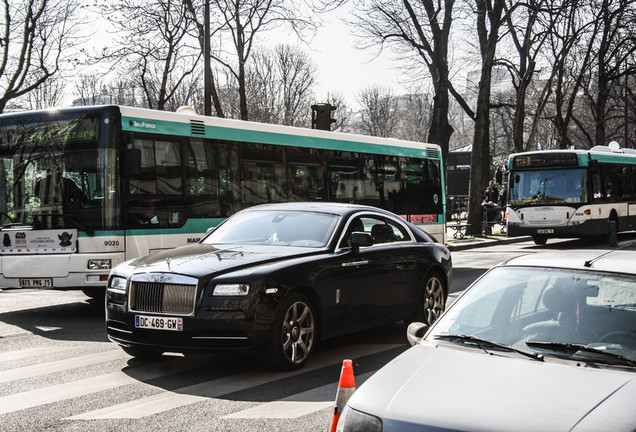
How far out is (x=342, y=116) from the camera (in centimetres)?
7931

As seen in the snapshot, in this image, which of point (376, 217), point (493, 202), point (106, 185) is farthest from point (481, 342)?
point (493, 202)

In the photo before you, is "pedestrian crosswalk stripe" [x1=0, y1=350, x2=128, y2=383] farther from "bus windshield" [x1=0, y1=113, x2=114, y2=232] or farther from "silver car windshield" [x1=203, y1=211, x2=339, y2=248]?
"bus windshield" [x1=0, y1=113, x2=114, y2=232]

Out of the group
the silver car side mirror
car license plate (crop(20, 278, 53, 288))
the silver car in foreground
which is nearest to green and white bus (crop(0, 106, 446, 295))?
car license plate (crop(20, 278, 53, 288))

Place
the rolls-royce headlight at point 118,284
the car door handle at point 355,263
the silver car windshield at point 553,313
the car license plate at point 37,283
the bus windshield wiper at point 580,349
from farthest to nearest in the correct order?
the car license plate at point 37,283 < the car door handle at point 355,263 < the rolls-royce headlight at point 118,284 < the silver car windshield at point 553,313 < the bus windshield wiper at point 580,349

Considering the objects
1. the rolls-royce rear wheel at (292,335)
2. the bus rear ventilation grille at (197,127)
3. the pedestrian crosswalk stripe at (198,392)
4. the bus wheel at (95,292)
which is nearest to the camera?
the pedestrian crosswalk stripe at (198,392)

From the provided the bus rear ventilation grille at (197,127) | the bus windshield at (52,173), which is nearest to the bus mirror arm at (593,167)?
the bus rear ventilation grille at (197,127)

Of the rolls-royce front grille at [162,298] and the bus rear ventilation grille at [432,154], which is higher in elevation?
the bus rear ventilation grille at [432,154]

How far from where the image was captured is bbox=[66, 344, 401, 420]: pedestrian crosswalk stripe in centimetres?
572

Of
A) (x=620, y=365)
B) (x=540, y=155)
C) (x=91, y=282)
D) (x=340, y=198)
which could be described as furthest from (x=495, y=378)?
(x=540, y=155)

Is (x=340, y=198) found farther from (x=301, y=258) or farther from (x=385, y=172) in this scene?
(x=301, y=258)

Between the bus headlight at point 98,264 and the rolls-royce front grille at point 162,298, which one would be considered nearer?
the rolls-royce front grille at point 162,298

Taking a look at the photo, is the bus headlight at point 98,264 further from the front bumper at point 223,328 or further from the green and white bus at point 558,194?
the green and white bus at point 558,194

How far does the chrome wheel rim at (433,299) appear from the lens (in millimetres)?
9094

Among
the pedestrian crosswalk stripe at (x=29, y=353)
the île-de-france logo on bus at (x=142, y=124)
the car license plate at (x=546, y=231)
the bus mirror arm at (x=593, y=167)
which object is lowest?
the pedestrian crosswalk stripe at (x=29, y=353)
